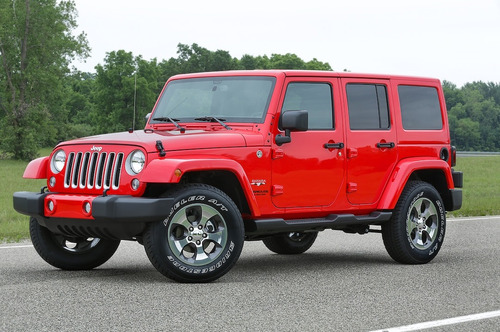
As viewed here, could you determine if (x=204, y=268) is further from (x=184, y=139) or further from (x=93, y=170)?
(x=93, y=170)

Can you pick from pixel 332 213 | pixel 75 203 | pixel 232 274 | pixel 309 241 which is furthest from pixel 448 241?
pixel 75 203

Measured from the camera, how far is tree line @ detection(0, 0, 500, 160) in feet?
201

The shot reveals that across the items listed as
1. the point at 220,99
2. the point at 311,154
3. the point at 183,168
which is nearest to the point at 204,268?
the point at 183,168

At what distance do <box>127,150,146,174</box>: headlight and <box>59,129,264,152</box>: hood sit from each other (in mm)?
72

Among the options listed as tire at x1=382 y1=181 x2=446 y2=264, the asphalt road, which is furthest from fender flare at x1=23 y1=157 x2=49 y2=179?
tire at x1=382 y1=181 x2=446 y2=264

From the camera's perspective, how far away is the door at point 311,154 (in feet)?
27.8

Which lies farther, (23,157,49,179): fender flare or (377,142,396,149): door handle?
(377,142,396,149): door handle

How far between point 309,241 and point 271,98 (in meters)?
2.68

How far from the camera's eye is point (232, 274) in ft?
28.2

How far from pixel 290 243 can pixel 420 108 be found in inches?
83.7

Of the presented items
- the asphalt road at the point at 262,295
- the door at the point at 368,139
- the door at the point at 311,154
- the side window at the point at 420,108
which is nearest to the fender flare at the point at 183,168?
the door at the point at 311,154

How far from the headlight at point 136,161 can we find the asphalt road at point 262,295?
3.17 feet

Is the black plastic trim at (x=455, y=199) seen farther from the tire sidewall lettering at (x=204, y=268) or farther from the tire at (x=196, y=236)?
the tire sidewall lettering at (x=204, y=268)

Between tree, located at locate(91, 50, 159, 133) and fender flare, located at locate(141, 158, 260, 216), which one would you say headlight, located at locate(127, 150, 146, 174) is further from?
tree, located at locate(91, 50, 159, 133)
